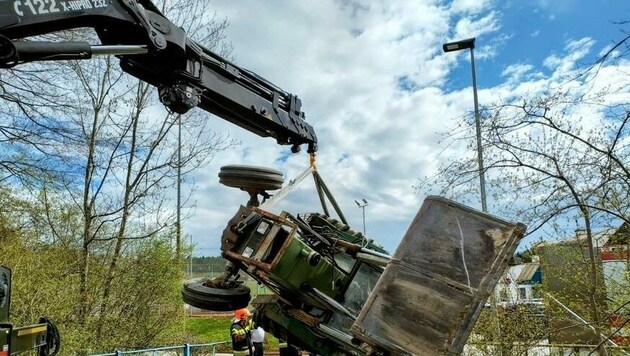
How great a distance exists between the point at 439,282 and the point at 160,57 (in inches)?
95.6

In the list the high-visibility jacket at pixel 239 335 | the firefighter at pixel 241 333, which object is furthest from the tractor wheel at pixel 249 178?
the high-visibility jacket at pixel 239 335

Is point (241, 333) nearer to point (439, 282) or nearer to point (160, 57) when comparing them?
point (160, 57)

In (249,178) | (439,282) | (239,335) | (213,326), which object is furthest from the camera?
(213,326)

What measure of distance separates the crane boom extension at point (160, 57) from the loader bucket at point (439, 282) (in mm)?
1838

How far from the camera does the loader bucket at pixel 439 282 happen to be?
324 cm

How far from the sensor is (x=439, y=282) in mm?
3350

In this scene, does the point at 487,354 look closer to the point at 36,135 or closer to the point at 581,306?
the point at 581,306

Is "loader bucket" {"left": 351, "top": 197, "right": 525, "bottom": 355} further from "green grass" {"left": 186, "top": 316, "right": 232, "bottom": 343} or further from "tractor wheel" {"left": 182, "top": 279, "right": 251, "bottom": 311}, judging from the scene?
"green grass" {"left": 186, "top": 316, "right": 232, "bottom": 343}

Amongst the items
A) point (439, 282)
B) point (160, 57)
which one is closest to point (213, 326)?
point (160, 57)

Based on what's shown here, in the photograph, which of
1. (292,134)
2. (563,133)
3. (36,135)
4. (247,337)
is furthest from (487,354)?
(36,135)

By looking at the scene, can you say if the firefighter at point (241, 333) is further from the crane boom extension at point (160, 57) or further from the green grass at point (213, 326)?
the green grass at point (213, 326)

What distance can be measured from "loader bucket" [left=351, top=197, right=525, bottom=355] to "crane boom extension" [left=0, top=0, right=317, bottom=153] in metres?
1.84

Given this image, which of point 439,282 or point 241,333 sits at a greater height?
point 439,282

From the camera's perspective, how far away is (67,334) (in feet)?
34.1
